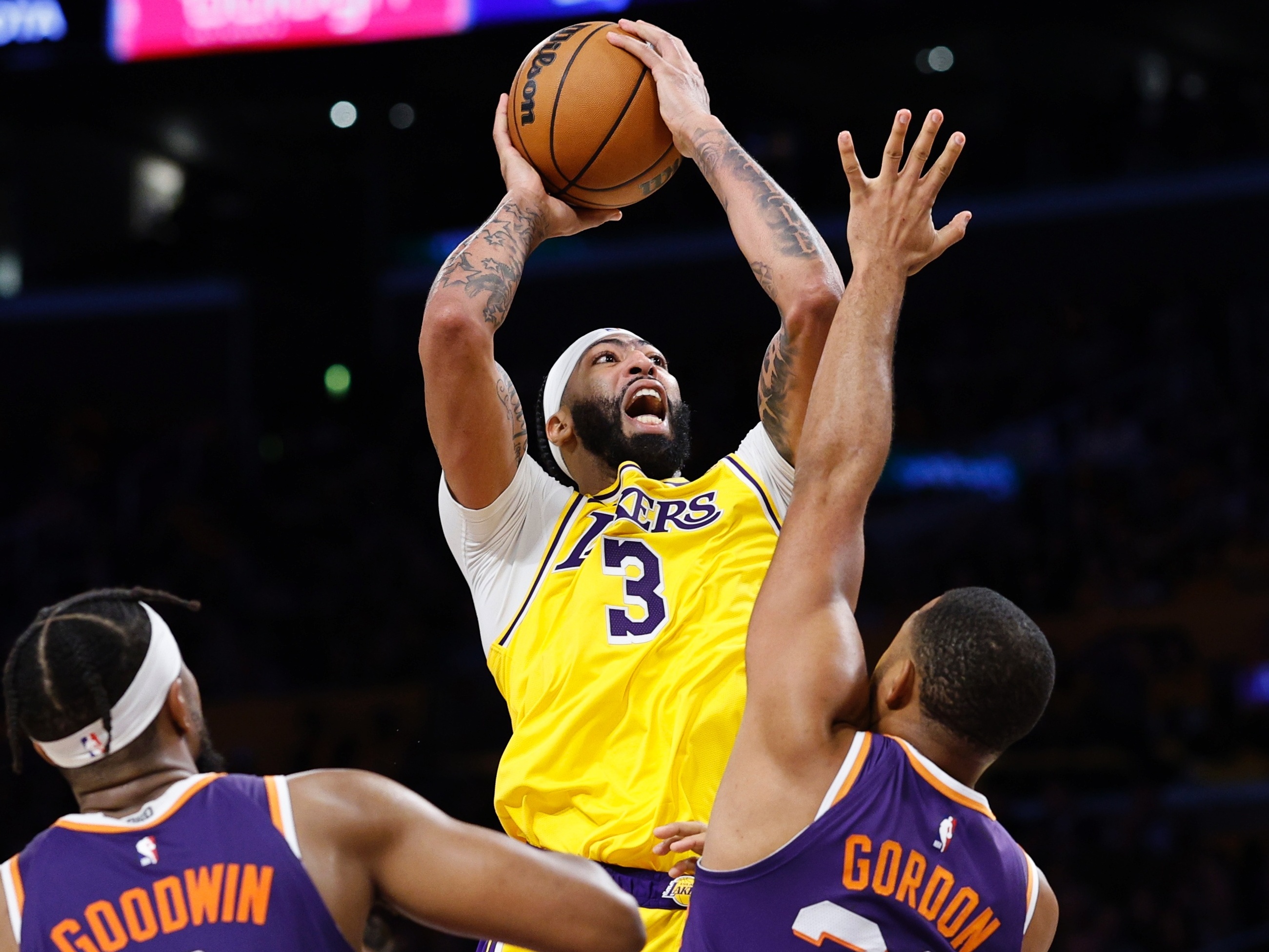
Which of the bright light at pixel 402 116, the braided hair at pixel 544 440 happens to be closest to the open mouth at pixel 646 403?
the braided hair at pixel 544 440

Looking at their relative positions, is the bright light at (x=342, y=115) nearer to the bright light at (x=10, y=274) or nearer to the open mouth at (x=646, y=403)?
the bright light at (x=10, y=274)

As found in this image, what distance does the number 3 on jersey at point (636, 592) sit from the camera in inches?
131

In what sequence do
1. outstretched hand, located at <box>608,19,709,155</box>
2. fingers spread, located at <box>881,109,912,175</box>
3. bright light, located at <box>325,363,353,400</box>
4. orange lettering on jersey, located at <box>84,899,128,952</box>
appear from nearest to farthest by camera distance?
orange lettering on jersey, located at <box>84,899,128,952</box>, fingers spread, located at <box>881,109,912,175</box>, outstretched hand, located at <box>608,19,709,155</box>, bright light, located at <box>325,363,353,400</box>

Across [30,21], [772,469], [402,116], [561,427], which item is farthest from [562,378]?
[402,116]

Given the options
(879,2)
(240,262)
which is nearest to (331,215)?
(240,262)

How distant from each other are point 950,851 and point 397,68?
8751mm

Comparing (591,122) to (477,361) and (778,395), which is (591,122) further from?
(778,395)

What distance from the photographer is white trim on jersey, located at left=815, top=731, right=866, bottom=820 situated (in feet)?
7.85

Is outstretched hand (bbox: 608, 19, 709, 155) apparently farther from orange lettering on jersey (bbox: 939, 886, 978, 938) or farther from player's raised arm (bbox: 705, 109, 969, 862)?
orange lettering on jersey (bbox: 939, 886, 978, 938)

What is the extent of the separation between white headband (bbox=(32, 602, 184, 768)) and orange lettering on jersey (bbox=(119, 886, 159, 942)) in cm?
24

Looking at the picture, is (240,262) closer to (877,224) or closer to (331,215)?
(331,215)

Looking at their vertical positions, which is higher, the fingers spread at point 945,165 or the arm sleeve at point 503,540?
the fingers spread at point 945,165

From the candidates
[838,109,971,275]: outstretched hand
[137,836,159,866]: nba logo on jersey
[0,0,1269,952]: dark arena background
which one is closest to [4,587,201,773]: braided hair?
[137,836,159,866]: nba logo on jersey

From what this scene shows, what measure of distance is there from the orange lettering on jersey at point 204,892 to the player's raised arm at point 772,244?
1602 mm
